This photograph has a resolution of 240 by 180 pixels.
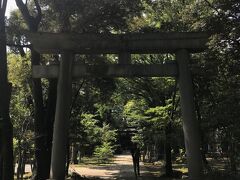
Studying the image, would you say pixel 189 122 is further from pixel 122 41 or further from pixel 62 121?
pixel 62 121

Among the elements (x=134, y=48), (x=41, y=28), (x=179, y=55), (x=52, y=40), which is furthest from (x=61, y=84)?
(x=41, y=28)

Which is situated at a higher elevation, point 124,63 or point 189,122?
point 124,63

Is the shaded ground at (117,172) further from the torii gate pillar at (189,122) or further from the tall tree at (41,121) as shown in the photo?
the torii gate pillar at (189,122)

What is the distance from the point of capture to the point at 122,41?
540 inches

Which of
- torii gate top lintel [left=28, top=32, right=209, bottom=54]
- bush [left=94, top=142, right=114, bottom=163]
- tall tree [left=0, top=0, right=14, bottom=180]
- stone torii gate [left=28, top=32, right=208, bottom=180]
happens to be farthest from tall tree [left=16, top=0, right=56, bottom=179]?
bush [left=94, top=142, right=114, bottom=163]

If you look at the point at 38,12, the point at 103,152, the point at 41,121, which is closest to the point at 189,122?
the point at 41,121

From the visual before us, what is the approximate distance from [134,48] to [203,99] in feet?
20.8

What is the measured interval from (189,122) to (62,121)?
4312 millimetres

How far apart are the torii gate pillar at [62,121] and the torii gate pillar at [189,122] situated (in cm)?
393

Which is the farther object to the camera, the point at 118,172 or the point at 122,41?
the point at 118,172

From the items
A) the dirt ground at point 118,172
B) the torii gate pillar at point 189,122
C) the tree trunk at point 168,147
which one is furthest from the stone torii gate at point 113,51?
the dirt ground at point 118,172

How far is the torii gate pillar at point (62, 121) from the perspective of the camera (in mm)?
13195

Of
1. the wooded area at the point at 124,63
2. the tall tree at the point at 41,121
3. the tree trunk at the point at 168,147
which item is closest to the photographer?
the wooded area at the point at 124,63

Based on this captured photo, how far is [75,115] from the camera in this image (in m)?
26.4
